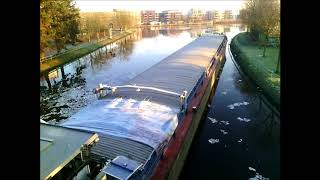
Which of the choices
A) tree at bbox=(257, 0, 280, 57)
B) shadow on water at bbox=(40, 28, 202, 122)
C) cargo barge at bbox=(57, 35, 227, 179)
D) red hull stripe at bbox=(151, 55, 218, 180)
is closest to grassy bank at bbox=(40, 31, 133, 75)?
shadow on water at bbox=(40, 28, 202, 122)

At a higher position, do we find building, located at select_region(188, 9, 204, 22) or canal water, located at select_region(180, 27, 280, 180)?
building, located at select_region(188, 9, 204, 22)

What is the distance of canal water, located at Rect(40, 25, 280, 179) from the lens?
15.5 meters

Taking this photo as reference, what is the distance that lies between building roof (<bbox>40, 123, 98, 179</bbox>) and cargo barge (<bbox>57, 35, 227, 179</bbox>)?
924 millimetres

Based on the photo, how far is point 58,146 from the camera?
8.47m

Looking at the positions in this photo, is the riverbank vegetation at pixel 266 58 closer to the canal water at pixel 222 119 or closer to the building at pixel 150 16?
the canal water at pixel 222 119

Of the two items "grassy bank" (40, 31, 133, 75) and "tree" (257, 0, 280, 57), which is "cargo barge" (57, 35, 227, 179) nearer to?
"tree" (257, 0, 280, 57)

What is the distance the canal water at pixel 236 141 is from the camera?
15180mm

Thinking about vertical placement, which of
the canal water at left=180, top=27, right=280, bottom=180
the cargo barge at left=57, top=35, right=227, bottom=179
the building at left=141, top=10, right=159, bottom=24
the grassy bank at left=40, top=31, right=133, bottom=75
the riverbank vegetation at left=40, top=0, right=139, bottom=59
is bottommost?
the canal water at left=180, top=27, right=280, bottom=180

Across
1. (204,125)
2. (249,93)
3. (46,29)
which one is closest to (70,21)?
(46,29)

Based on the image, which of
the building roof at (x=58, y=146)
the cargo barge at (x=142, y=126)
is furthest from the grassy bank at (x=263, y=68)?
the building roof at (x=58, y=146)

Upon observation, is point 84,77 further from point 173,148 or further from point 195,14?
point 195,14

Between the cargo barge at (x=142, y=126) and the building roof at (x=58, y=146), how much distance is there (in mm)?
924

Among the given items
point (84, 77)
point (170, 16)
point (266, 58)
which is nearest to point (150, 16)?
point (170, 16)
